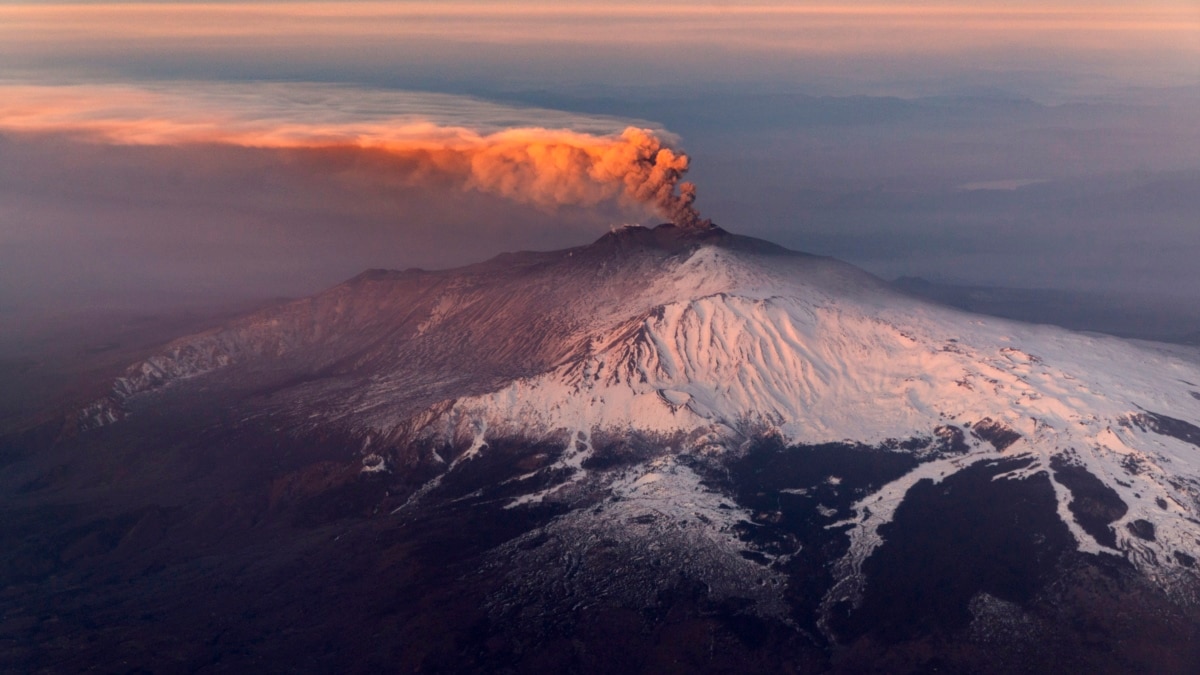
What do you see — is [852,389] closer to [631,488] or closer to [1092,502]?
[1092,502]

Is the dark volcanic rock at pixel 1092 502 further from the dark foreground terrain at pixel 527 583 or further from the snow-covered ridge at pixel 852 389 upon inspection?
the snow-covered ridge at pixel 852 389

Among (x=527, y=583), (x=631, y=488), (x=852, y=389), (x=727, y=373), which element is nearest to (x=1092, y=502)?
(x=852, y=389)

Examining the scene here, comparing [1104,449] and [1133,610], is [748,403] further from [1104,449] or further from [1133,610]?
[1133,610]

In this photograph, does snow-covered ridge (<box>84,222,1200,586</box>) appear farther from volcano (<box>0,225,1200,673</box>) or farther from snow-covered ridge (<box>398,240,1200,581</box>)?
volcano (<box>0,225,1200,673</box>)

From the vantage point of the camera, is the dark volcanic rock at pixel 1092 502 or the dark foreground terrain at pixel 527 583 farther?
the dark volcanic rock at pixel 1092 502

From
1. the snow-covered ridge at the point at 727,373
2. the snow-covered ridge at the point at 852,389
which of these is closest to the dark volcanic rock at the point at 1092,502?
the snow-covered ridge at the point at 727,373

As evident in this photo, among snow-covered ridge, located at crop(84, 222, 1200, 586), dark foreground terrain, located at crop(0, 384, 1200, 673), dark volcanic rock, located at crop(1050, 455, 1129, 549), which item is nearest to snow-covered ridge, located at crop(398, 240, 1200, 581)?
snow-covered ridge, located at crop(84, 222, 1200, 586)

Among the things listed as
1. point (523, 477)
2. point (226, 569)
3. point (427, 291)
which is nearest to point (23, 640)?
point (226, 569)

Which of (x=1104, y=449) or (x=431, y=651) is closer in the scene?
(x=431, y=651)
